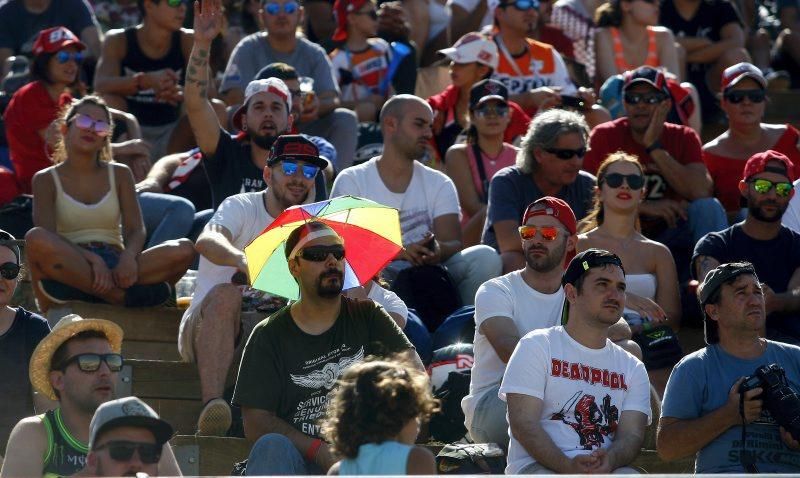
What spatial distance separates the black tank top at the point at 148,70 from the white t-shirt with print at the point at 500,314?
4.18m

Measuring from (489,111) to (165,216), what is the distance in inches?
75.6

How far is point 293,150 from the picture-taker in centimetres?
777

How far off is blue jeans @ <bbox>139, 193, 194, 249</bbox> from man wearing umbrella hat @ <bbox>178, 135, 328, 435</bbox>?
100cm

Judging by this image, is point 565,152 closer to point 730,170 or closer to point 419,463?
point 730,170

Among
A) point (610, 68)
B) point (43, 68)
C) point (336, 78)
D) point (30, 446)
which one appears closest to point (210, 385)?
point (30, 446)

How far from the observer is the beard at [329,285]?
20.8 feet

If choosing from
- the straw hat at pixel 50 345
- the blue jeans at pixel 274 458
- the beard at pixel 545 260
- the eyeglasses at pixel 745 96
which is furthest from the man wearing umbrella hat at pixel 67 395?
the eyeglasses at pixel 745 96

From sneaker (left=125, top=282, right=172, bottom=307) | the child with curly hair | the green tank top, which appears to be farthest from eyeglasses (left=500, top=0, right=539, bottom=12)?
the child with curly hair

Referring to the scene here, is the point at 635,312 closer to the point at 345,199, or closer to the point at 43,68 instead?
the point at 345,199

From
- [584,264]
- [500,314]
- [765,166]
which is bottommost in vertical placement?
[500,314]

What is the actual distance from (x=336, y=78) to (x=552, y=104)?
164 centimetres

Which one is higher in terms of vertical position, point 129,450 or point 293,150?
point 293,150

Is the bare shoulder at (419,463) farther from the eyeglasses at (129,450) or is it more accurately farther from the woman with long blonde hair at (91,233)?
the woman with long blonde hair at (91,233)

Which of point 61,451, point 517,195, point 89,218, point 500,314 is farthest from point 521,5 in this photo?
point 61,451
